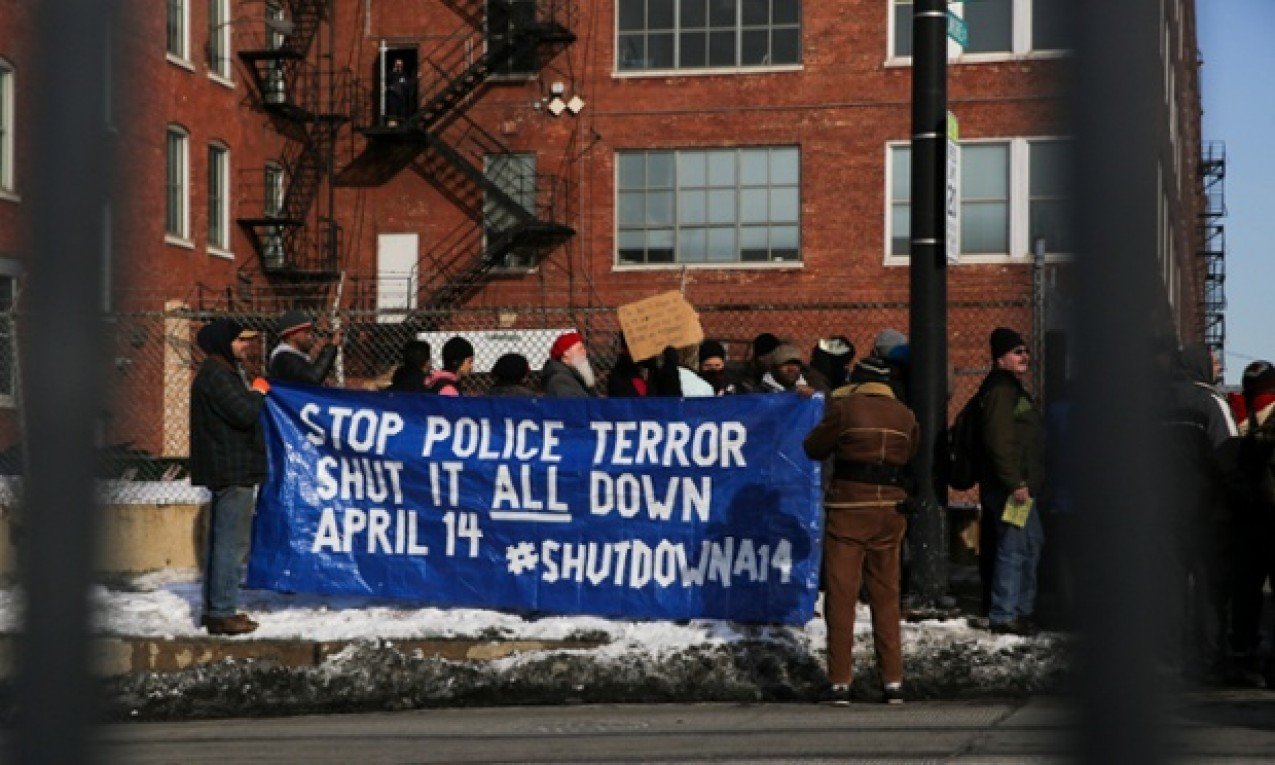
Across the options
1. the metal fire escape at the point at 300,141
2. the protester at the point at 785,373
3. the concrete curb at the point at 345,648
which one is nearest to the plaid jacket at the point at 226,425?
the concrete curb at the point at 345,648

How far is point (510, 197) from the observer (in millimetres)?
35000

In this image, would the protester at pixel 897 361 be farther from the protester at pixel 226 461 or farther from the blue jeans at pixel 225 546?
the blue jeans at pixel 225 546

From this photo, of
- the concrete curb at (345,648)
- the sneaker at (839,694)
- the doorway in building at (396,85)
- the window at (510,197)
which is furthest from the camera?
the doorway in building at (396,85)

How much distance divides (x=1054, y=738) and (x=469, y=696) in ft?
31.0

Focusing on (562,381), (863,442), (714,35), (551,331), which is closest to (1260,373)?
(863,442)

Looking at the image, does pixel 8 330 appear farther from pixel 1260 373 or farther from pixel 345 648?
pixel 345 648

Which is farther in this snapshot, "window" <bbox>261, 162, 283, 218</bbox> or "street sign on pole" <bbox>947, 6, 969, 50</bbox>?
"window" <bbox>261, 162, 283, 218</bbox>

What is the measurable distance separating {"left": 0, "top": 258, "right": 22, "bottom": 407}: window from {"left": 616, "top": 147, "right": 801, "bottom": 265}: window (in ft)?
106

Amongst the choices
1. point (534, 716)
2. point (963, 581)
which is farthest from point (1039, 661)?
point (963, 581)

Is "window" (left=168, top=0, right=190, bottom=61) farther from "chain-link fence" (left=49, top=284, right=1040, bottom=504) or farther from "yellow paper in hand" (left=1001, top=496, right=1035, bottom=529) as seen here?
"chain-link fence" (left=49, top=284, right=1040, bottom=504)

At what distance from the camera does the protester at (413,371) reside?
12.8m

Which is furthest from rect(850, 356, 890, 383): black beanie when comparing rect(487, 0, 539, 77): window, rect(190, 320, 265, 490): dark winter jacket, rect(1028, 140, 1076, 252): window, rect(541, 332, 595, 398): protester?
→ rect(487, 0, 539, 77): window

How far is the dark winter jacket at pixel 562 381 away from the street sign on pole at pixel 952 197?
2.43m

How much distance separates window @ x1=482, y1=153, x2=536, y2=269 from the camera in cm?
3516
